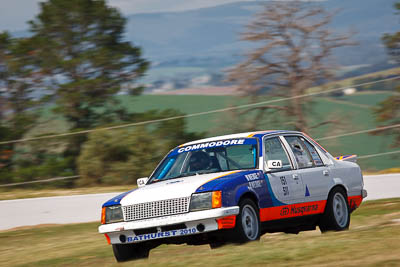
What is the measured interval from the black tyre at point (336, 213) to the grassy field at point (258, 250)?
43cm

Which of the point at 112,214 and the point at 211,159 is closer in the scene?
the point at 112,214

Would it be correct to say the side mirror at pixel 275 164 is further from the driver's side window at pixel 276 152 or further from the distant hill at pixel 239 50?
the distant hill at pixel 239 50

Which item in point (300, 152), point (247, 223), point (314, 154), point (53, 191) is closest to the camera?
point (247, 223)

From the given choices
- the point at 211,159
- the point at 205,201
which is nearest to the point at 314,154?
the point at 211,159

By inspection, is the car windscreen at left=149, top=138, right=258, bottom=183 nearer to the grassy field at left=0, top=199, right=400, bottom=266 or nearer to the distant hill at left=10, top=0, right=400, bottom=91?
the grassy field at left=0, top=199, right=400, bottom=266

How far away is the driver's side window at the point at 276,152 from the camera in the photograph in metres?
9.93

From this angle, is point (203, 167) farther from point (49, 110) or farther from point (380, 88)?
point (49, 110)

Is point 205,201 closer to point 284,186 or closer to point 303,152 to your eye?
A: point 284,186

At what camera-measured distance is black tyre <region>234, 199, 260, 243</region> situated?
8516 millimetres

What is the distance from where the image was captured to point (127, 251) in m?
9.16

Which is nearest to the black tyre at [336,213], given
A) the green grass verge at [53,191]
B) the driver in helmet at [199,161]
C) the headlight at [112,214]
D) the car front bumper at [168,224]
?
the driver in helmet at [199,161]

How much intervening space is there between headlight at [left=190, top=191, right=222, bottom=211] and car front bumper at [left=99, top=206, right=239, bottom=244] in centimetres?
7

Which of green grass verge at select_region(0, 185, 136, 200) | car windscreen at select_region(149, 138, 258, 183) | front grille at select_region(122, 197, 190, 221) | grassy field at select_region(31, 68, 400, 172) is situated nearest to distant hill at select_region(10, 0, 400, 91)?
grassy field at select_region(31, 68, 400, 172)

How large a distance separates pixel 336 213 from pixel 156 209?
10.1ft
